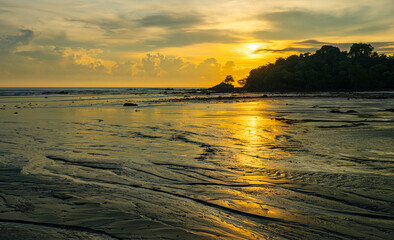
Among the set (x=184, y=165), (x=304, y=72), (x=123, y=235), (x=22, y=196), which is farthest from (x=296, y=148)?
(x=304, y=72)

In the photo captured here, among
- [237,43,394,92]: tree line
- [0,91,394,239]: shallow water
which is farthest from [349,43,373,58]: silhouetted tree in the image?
[0,91,394,239]: shallow water

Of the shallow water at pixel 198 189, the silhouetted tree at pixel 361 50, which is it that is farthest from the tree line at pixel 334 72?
the shallow water at pixel 198 189

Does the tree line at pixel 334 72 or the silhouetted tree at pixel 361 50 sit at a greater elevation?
the silhouetted tree at pixel 361 50

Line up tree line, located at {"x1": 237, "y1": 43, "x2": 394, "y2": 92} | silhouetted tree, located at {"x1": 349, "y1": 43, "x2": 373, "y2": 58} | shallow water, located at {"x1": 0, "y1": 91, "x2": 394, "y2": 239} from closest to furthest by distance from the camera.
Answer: shallow water, located at {"x1": 0, "y1": 91, "x2": 394, "y2": 239} < tree line, located at {"x1": 237, "y1": 43, "x2": 394, "y2": 92} < silhouetted tree, located at {"x1": 349, "y1": 43, "x2": 373, "y2": 58}

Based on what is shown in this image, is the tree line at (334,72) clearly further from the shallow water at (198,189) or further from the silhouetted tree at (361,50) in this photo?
the shallow water at (198,189)

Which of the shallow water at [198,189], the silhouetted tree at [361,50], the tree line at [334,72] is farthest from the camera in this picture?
the silhouetted tree at [361,50]

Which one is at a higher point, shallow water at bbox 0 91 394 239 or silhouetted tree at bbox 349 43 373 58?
silhouetted tree at bbox 349 43 373 58

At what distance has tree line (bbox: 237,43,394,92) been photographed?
106750mm

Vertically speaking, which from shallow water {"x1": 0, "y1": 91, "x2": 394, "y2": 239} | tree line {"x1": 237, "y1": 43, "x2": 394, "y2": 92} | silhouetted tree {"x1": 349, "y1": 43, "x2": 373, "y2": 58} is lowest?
shallow water {"x1": 0, "y1": 91, "x2": 394, "y2": 239}

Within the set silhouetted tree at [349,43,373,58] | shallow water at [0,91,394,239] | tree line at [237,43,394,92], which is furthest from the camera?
silhouetted tree at [349,43,373,58]

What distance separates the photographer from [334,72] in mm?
115562

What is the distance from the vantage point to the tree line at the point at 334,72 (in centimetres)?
10675

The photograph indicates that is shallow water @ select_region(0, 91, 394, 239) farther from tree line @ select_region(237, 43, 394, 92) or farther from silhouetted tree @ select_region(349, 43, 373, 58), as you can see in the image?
silhouetted tree @ select_region(349, 43, 373, 58)

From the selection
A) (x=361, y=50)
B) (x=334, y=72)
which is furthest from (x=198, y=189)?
(x=361, y=50)
